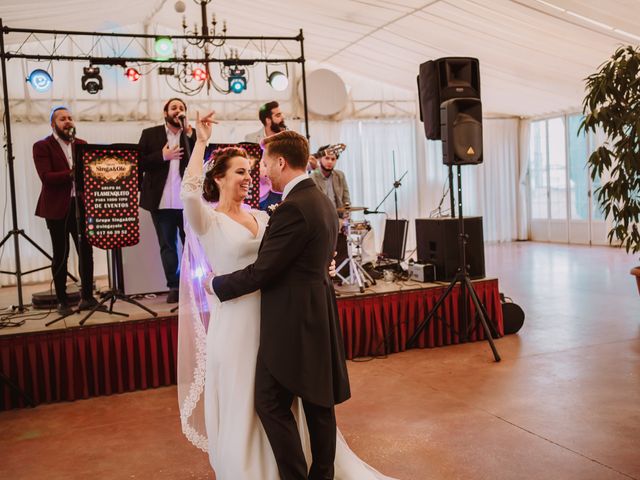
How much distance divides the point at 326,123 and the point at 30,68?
5128 mm

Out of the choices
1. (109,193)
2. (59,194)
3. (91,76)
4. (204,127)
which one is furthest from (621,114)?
(91,76)

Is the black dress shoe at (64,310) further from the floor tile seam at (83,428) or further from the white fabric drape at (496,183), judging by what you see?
the white fabric drape at (496,183)

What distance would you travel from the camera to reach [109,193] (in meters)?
4.48

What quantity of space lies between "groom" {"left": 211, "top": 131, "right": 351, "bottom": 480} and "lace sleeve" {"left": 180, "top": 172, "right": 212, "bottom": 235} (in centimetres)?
Answer: 28

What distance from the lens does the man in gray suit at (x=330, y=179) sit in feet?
21.7

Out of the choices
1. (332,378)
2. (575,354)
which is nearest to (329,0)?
(575,354)

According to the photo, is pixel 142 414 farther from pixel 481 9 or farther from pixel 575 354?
pixel 481 9

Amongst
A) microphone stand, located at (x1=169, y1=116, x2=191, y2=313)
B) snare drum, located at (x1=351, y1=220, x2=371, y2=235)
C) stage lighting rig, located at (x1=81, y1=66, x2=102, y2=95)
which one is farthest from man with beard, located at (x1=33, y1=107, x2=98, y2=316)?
snare drum, located at (x1=351, y1=220, x2=371, y2=235)

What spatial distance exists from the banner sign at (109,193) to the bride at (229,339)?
193 centimetres

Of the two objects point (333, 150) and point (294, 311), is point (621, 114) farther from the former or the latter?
point (294, 311)

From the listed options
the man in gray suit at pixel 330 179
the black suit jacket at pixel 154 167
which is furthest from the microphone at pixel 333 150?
the black suit jacket at pixel 154 167

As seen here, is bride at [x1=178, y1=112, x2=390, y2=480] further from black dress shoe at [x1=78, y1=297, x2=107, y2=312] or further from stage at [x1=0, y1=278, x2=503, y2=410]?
black dress shoe at [x1=78, y1=297, x2=107, y2=312]

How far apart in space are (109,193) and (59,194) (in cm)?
60

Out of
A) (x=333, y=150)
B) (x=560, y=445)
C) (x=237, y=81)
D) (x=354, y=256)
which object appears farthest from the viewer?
Result: (x=237, y=81)
